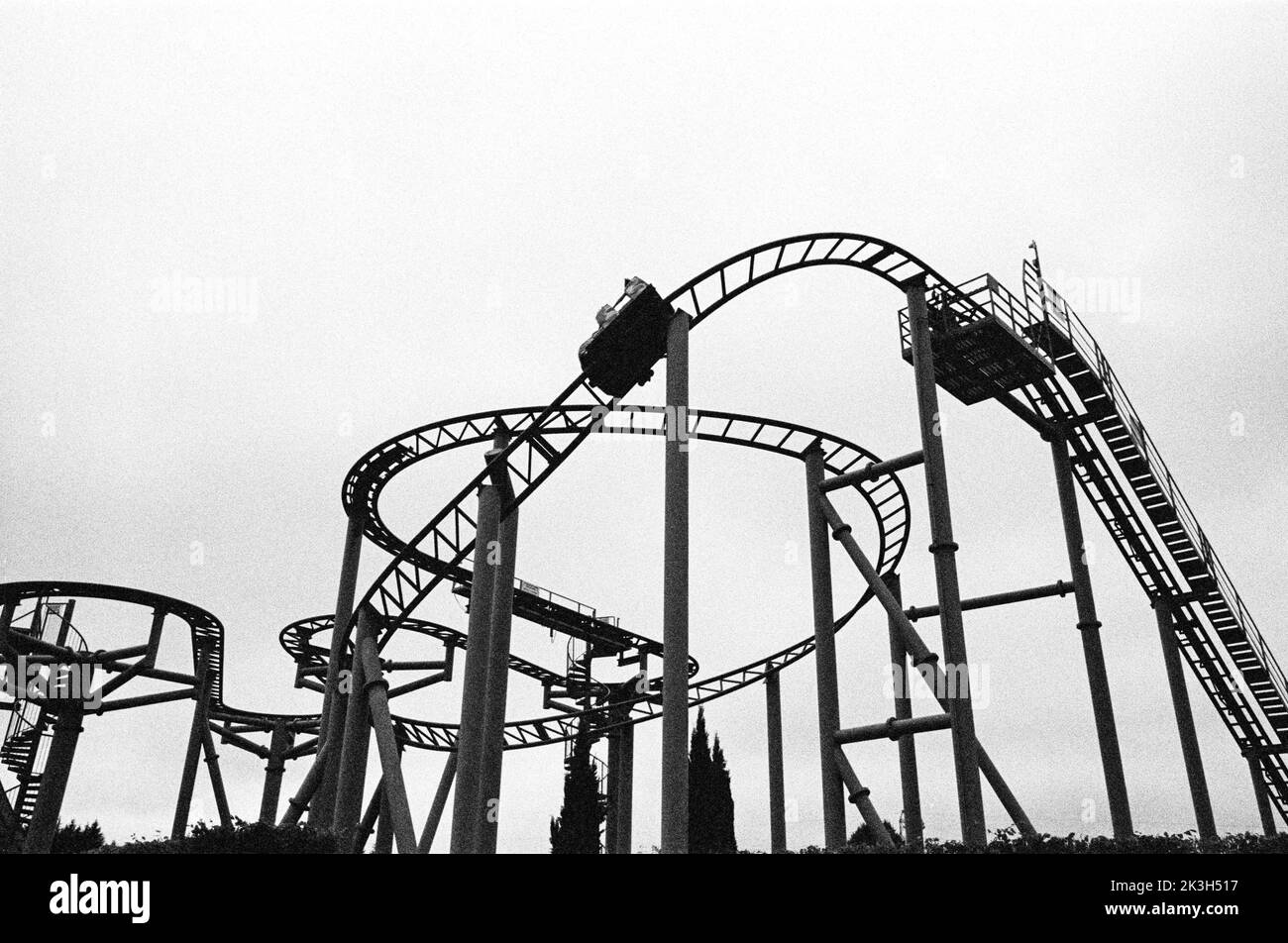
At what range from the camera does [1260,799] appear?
21219 mm

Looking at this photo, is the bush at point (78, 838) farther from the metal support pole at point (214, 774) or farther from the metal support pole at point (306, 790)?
the metal support pole at point (306, 790)

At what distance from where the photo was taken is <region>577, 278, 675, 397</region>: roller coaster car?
13.0 m

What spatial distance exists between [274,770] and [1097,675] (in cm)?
2432

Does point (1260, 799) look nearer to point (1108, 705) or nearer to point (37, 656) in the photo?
point (1108, 705)

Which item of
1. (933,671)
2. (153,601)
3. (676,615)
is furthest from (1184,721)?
(153,601)

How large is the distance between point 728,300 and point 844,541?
13.7 feet

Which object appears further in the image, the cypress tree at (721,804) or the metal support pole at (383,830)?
the cypress tree at (721,804)

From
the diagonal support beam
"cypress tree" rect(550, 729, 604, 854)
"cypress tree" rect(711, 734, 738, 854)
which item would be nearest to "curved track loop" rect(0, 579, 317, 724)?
"cypress tree" rect(550, 729, 604, 854)

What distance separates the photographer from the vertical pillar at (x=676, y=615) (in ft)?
33.0

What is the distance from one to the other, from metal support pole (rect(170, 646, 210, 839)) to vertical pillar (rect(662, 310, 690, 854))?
54.9 ft

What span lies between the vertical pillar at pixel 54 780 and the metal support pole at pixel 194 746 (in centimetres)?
303

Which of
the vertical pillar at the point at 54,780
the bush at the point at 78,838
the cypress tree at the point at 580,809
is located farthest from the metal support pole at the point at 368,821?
the bush at the point at 78,838

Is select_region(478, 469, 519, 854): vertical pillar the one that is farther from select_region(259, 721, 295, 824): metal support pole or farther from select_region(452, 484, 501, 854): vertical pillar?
select_region(259, 721, 295, 824): metal support pole
